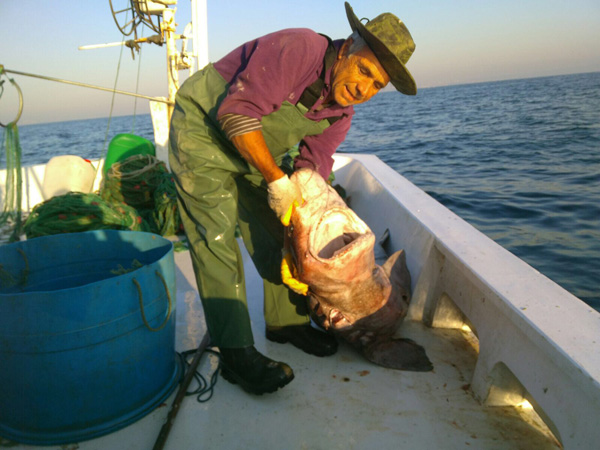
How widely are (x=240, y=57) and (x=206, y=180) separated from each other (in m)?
0.58

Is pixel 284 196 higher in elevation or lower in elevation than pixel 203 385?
higher

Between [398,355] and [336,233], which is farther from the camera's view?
[398,355]

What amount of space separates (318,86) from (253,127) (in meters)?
0.43

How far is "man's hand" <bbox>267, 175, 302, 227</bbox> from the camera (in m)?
1.86

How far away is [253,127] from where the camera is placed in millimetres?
1747

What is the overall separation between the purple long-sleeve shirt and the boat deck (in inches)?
51.3

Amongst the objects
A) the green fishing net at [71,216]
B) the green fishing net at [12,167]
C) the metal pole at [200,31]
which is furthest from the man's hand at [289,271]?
the metal pole at [200,31]

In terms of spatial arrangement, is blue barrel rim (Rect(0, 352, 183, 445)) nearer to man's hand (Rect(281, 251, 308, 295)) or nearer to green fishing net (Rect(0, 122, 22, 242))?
man's hand (Rect(281, 251, 308, 295))

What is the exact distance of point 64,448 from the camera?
1746mm

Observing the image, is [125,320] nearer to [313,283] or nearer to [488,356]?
[313,283]

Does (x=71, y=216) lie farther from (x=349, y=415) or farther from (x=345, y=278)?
(x=349, y=415)

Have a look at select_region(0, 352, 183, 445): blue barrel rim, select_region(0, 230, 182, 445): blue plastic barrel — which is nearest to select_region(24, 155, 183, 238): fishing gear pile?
select_region(0, 230, 182, 445): blue plastic barrel

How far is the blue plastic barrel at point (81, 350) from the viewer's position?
1.57 meters

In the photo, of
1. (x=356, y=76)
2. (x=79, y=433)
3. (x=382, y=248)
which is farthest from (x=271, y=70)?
(x=382, y=248)
